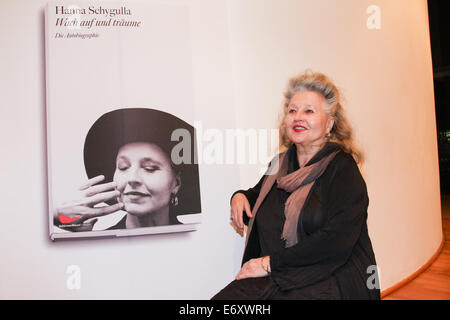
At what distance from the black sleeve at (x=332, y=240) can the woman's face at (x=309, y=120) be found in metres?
0.23

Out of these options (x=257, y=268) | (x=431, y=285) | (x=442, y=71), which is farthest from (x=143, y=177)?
(x=442, y=71)

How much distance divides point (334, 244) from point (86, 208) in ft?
4.52

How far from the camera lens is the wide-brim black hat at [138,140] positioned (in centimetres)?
203

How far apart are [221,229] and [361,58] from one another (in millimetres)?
1592

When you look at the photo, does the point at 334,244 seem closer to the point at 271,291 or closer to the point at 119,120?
the point at 271,291

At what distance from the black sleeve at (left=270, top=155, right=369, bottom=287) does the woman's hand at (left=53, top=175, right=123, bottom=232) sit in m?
1.04

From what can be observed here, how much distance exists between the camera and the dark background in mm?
5535

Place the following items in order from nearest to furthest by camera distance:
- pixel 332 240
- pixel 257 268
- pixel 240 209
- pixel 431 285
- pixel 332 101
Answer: pixel 332 240
pixel 257 268
pixel 332 101
pixel 240 209
pixel 431 285

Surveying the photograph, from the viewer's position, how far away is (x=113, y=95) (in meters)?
2.05

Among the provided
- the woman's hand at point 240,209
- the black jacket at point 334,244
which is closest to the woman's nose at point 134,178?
the woman's hand at point 240,209

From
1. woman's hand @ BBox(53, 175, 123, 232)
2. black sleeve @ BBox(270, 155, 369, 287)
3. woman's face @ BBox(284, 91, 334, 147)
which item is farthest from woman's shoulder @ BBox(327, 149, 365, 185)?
woman's hand @ BBox(53, 175, 123, 232)

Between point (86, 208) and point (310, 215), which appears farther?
point (86, 208)

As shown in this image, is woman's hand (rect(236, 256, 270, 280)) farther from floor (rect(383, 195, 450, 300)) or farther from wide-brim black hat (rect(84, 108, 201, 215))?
floor (rect(383, 195, 450, 300))

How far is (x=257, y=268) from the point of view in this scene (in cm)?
163
